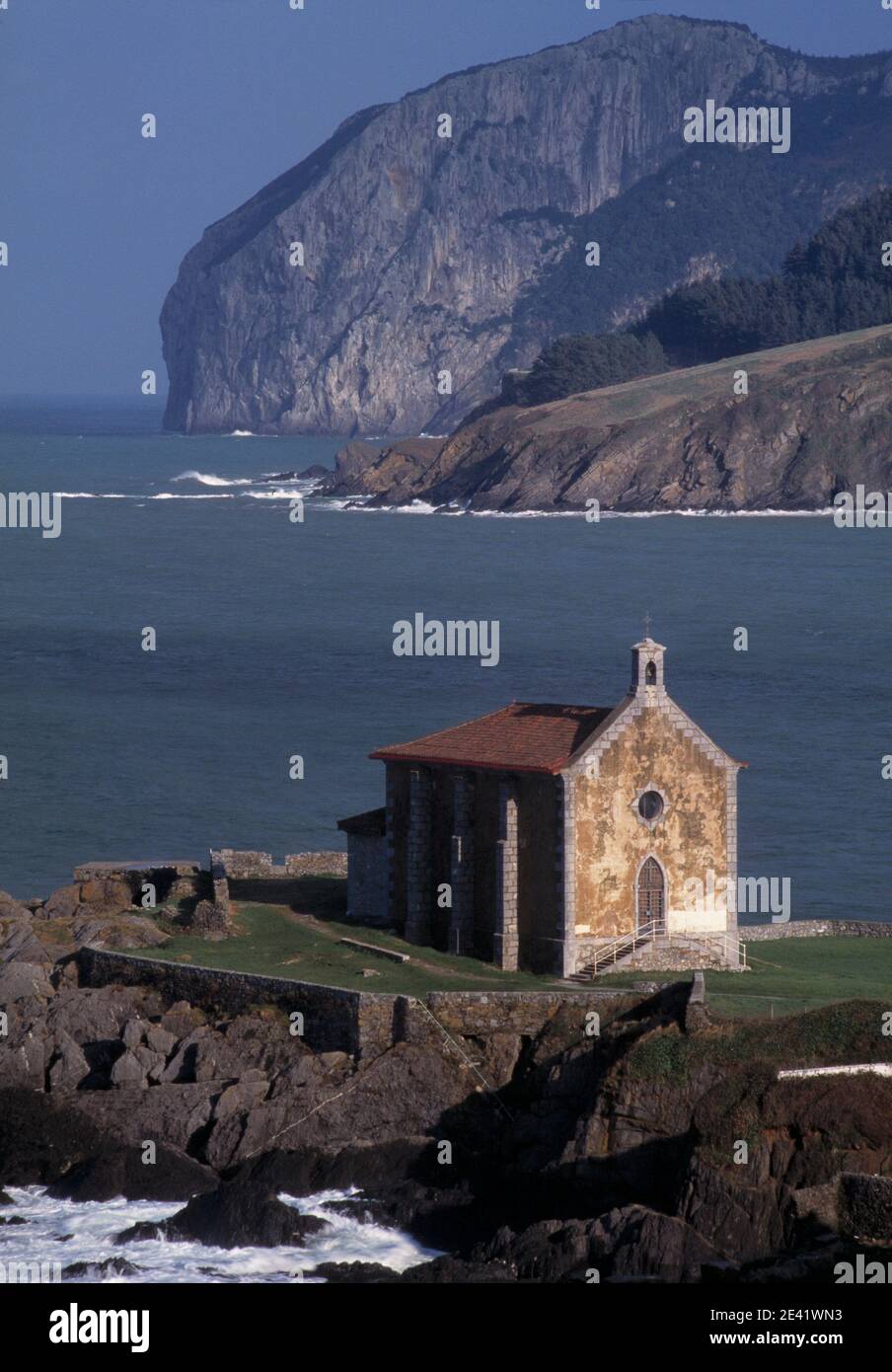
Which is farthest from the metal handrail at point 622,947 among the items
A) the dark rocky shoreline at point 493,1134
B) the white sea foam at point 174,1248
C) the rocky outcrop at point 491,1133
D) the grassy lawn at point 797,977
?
the white sea foam at point 174,1248

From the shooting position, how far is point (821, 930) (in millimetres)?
49844

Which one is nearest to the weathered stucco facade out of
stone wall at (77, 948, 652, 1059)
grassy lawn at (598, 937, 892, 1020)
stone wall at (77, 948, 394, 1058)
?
grassy lawn at (598, 937, 892, 1020)

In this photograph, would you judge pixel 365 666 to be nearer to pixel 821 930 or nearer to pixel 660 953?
pixel 821 930

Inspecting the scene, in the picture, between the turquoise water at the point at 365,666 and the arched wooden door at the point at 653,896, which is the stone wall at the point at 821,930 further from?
A: the turquoise water at the point at 365,666

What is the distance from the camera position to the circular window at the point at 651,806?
147ft

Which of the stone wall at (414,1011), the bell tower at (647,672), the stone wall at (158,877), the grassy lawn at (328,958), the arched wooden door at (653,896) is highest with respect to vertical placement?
the bell tower at (647,672)

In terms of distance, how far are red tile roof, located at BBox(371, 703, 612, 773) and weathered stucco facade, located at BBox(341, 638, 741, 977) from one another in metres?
0.04

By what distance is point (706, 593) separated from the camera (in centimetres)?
13700

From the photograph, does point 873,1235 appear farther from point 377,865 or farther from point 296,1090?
point 377,865

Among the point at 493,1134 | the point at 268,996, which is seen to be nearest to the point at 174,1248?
the point at 493,1134

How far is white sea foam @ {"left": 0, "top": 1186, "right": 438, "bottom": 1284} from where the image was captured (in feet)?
117

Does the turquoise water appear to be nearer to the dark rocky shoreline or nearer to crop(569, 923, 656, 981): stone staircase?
crop(569, 923, 656, 981): stone staircase

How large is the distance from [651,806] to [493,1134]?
740cm

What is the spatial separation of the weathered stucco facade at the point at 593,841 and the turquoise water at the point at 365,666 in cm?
1374
